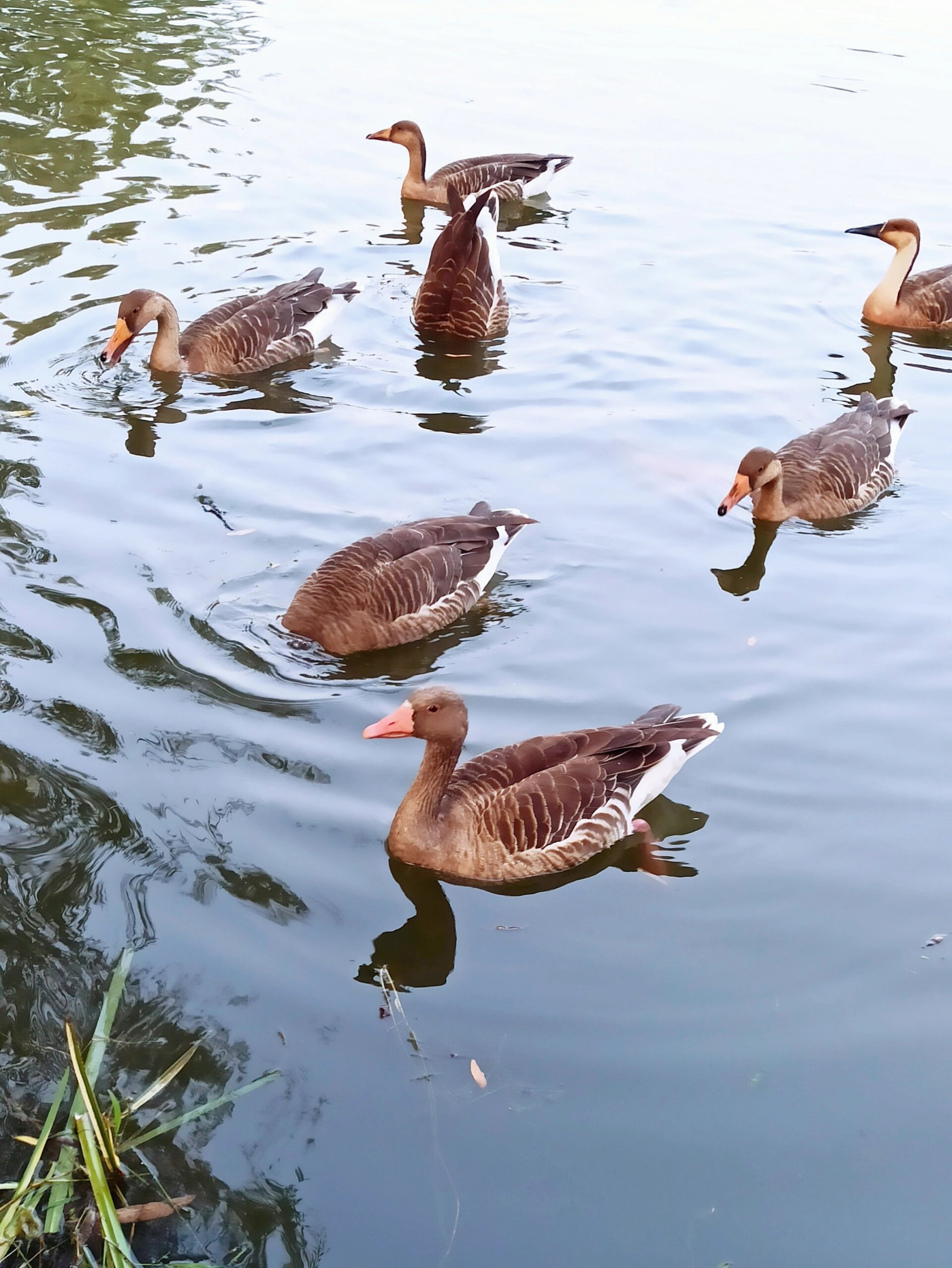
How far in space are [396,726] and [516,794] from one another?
25.8 inches

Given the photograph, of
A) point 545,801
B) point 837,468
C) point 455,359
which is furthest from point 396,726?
point 455,359

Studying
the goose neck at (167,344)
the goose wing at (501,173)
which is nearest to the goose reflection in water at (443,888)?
the goose neck at (167,344)

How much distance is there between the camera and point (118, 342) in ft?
36.1

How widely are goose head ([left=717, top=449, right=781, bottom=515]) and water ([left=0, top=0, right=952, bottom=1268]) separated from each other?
0.40m

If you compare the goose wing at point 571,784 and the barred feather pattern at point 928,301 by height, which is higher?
the barred feather pattern at point 928,301

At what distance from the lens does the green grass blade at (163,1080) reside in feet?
14.3

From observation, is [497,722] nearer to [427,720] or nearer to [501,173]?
[427,720]

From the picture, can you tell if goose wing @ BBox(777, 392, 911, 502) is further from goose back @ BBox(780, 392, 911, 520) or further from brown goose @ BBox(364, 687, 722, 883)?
brown goose @ BBox(364, 687, 722, 883)

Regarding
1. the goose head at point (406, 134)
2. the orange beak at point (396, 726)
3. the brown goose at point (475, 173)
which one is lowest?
the orange beak at point (396, 726)

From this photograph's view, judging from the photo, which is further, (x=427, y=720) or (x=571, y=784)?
(x=571, y=784)

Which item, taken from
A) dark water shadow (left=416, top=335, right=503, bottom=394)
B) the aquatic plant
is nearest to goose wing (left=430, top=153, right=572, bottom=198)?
dark water shadow (left=416, top=335, right=503, bottom=394)

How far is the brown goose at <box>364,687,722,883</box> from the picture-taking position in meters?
5.95

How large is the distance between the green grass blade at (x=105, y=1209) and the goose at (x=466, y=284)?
9.16 metres

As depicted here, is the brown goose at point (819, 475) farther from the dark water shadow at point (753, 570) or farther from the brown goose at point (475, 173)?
the brown goose at point (475, 173)
